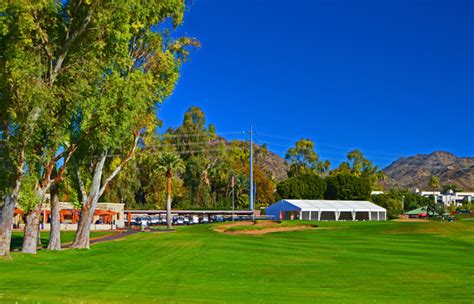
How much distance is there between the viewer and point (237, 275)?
2345cm

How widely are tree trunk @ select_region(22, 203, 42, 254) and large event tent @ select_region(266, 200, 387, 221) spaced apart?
234 ft

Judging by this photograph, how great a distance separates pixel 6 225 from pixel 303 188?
104316 millimetres

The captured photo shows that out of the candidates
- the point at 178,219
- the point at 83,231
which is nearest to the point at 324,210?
the point at 178,219

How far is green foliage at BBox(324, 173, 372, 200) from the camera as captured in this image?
13275 centimetres

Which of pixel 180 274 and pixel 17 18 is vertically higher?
pixel 17 18

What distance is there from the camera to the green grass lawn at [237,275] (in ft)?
55.3

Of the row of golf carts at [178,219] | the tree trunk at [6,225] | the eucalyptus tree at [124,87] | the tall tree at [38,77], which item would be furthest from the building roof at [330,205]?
the tree trunk at [6,225]

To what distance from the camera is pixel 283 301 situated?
15859mm

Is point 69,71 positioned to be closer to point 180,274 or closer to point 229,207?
point 180,274

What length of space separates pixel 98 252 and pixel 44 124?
33.4 feet

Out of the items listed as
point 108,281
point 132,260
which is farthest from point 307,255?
Result: point 108,281

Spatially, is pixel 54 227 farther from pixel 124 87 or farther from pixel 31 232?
pixel 124 87

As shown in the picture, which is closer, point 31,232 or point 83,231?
point 31,232

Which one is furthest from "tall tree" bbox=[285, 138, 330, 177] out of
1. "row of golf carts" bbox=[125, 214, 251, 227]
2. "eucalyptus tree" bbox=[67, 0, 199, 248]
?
"eucalyptus tree" bbox=[67, 0, 199, 248]
